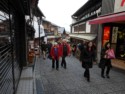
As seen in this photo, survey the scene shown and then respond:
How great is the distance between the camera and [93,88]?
551 cm

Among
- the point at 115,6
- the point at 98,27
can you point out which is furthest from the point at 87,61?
the point at 98,27

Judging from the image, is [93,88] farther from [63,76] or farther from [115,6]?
[115,6]

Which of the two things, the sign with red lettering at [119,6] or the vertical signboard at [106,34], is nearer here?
the sign with red lettering at [119,6]

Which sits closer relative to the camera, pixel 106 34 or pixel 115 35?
pixel 106 34

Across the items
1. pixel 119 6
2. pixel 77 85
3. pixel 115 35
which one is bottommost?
pixel 77 85

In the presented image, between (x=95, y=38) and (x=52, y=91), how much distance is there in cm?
731

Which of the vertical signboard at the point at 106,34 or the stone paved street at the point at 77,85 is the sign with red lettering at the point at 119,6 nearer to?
the vertical signboard at the point at 106,34

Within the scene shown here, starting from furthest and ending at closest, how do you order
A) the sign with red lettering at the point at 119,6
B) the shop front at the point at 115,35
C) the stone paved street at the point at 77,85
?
the shop front at the point at 115,35
the sign with red lettering at the point at 119,6
the stone paved street at the point at 77,85

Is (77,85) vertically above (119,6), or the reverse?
(119,6)

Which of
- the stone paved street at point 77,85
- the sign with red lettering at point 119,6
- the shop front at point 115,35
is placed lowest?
the stone paved street at point 77,85

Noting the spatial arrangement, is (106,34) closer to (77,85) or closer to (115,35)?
(115,35)

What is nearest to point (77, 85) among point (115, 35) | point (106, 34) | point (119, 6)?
point (119, 6)

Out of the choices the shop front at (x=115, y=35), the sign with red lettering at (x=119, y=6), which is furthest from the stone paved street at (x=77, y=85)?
the shop front at (x=115, y=35)

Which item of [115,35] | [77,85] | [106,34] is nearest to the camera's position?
[77,85]
